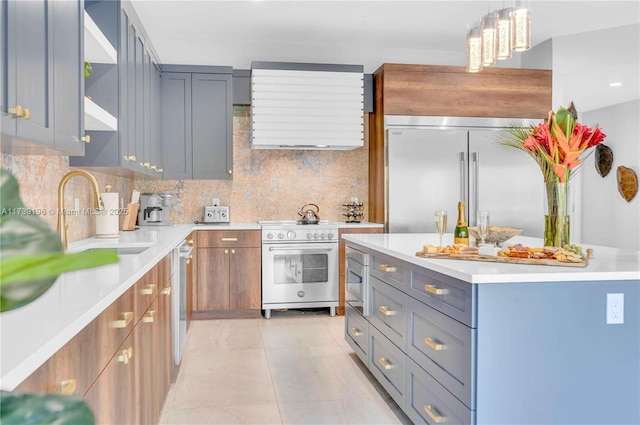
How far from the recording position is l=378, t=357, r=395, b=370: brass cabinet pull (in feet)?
8.99

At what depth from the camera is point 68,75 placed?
2012 mm

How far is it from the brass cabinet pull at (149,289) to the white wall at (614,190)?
7.11 m

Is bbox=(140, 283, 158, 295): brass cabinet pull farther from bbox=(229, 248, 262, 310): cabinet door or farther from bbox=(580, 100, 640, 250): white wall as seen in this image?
bbox=(580, 100, 640, 250): white wall

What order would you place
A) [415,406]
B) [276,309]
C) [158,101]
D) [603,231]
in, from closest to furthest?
[415,406] < [158,101] < [276,309] < [603,231]

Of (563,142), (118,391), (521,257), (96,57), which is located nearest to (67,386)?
(118,391)

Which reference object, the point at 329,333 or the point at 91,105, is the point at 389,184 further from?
the point at 91,105

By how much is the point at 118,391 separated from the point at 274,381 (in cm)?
175

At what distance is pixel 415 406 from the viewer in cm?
239

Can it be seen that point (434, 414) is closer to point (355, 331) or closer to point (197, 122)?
point (355, 331)

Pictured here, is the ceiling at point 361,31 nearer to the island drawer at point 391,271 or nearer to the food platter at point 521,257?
the island drawer at point 391,271

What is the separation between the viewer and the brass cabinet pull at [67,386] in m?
1.01

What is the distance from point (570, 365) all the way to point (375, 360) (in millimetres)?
1351

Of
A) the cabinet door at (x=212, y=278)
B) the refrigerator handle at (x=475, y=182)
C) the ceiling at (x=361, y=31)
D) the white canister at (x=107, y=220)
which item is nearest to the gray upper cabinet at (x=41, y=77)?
the white canister at (x=107, y=220)

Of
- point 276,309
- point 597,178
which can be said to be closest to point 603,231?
point 597,178
